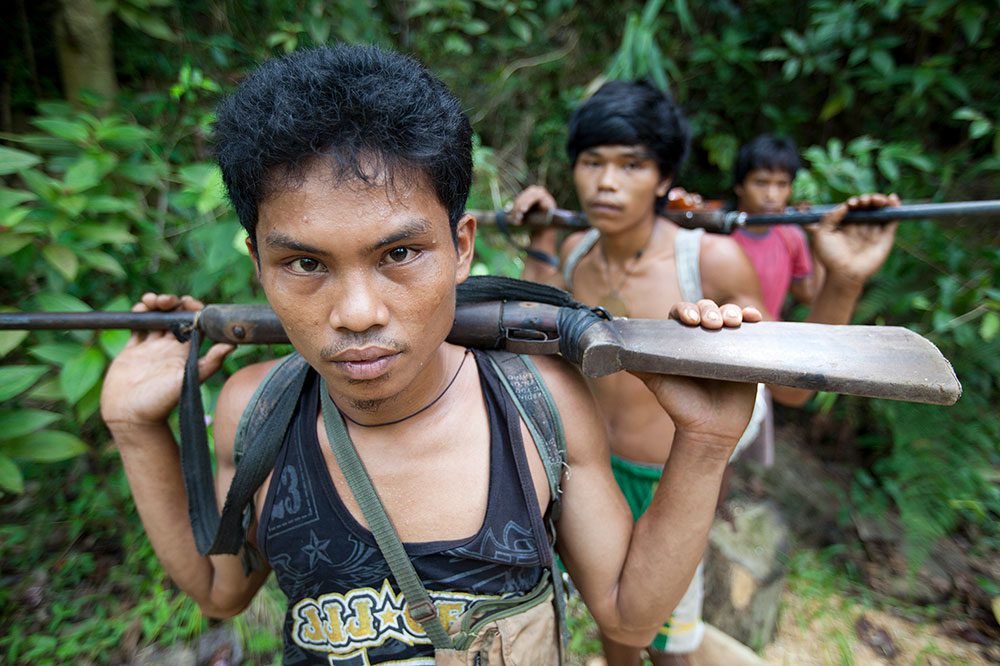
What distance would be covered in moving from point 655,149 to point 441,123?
1466 mm

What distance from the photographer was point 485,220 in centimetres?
276

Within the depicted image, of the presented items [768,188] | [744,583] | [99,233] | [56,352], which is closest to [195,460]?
[56,352]

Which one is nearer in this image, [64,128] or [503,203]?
[64,128]

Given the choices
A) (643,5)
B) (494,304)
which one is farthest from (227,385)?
(643,5)

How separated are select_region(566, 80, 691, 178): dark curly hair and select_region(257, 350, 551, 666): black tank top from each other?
1.39m

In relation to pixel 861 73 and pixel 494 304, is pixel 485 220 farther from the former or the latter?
pixel 861 73

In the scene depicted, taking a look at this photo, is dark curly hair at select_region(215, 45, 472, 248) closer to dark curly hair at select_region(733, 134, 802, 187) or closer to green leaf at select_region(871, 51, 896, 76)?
dark curly hair at select_region(733, 134, 802, 187)

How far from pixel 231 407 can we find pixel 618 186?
5.34 feet

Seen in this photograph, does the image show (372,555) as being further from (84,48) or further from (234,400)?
(84,48)

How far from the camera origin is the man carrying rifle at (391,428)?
1004mm

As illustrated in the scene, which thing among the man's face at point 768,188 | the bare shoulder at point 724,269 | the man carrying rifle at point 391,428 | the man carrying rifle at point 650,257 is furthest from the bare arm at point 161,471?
the man's face at point 768,188

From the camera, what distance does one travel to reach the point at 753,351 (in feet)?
3.28

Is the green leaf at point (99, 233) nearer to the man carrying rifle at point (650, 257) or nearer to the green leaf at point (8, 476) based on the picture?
the green leaf at point (8, 476)

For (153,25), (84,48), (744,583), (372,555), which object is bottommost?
(744,583)
